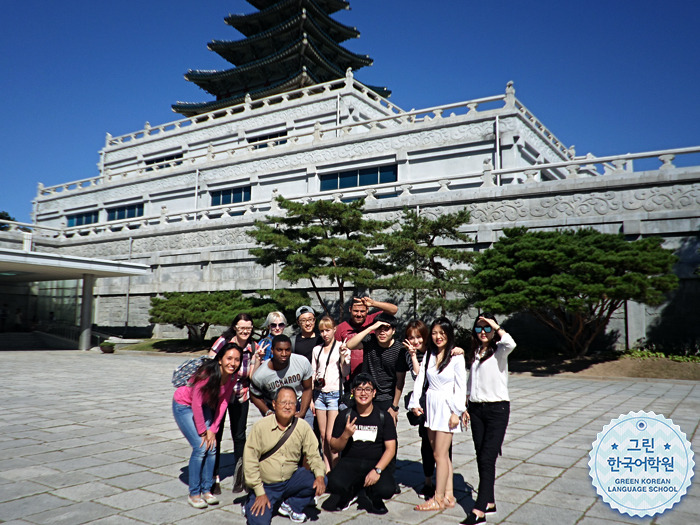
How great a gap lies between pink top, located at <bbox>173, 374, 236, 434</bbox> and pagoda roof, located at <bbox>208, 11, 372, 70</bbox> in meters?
35.8

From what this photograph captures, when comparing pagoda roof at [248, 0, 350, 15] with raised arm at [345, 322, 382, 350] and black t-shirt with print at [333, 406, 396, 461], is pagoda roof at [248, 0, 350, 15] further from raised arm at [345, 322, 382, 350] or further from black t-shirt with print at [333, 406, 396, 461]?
black t-shirt with print at [333, 406, 396, 461]

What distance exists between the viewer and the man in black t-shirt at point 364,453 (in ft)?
13.7

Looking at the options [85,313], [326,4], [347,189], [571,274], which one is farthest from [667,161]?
[326,4]

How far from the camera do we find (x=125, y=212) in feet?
116

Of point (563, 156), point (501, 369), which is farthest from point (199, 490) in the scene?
Answer: point (563, 156)

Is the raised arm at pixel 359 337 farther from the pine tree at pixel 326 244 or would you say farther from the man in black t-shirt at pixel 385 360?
the pine tree at pixel 326 244

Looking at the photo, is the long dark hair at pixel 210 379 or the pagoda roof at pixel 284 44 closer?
the long dark hair at pixel 210 379

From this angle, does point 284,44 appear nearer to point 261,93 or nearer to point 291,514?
point 261,93

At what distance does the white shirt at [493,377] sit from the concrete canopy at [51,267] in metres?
18.9

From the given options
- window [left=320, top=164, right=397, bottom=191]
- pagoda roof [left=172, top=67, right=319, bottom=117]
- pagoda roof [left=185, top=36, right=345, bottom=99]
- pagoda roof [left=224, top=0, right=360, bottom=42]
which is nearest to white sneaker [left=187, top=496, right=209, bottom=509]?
window [left=320, top=164, right=397, bottom=191]

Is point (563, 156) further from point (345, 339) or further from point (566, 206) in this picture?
point (345, 339)

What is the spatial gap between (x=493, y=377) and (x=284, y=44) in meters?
41.2

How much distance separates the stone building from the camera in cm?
1582
